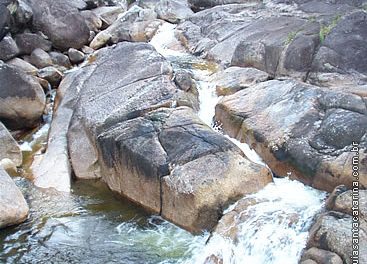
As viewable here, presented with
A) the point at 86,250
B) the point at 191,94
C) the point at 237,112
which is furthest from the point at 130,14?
the point at 86,250

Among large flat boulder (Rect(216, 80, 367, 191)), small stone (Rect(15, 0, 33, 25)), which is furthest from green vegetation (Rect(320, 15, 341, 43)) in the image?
small stone (Rect(15, 0, 33, 25))

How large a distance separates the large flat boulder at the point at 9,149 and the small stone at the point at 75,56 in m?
5.68

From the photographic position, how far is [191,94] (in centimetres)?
990

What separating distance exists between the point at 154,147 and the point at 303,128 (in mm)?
2522

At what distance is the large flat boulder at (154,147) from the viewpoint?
23.0ft

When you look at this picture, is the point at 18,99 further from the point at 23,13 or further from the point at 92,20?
Result: the point at 92,20

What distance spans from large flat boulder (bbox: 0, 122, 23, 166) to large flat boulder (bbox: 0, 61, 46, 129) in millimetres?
964

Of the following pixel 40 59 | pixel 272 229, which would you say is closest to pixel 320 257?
pixel 272 229

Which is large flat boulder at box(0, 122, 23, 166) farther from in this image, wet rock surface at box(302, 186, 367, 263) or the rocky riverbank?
wet rock surface at box(302, 186, 367, 263)

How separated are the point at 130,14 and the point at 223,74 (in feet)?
26.6

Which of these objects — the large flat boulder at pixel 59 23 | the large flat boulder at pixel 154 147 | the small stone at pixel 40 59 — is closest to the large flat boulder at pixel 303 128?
the large flat boulder at pixel 154 147

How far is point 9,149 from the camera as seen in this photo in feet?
30.4

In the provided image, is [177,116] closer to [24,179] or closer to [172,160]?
[172,160]

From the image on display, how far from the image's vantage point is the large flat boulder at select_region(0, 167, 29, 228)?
720cm
